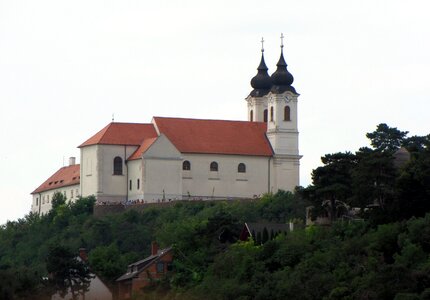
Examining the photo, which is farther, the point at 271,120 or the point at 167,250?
the point at 271,120

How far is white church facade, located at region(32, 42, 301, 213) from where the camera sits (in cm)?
13400

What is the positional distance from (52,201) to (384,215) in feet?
166

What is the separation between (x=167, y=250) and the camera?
10456 cm

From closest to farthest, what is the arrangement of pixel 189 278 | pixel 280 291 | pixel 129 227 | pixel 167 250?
1. pixel 280 291
2. pixel 189 278
3. pixel 167 250
4. pixel 129 227

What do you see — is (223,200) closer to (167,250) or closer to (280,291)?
(167,250)

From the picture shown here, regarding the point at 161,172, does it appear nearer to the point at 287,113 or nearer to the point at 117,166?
the point at 117,166

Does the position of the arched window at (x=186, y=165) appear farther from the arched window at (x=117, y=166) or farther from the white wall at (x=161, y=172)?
the arched window at (x=117, y=166)

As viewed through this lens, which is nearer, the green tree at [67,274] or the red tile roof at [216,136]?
the green tree at [67,274]

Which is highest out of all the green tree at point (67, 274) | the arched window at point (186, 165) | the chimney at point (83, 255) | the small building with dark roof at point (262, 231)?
the arched window at point (186, 165)

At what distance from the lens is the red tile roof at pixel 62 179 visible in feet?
466

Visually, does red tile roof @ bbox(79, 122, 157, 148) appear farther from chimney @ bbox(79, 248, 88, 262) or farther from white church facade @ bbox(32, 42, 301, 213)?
chimney @ bbox(79, 248, 88, 262)

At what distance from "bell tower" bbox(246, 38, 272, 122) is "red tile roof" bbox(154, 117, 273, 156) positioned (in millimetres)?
1896

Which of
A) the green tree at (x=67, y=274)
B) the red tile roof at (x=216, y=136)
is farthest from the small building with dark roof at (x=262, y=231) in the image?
the red tile roof at (x=216, y=136)

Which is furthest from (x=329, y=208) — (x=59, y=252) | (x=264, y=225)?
(x=59, y=252)
